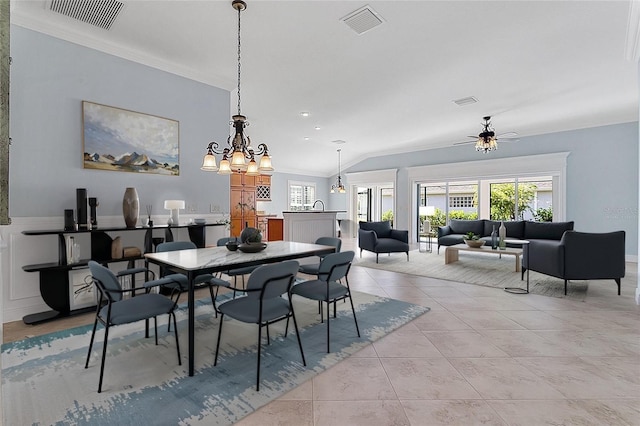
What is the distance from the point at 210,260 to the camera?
2.61 m

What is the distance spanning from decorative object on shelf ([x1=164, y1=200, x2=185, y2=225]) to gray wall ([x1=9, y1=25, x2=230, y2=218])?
231 mm

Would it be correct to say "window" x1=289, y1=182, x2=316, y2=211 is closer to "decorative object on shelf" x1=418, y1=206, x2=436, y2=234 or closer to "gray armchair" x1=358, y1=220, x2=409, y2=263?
"gray armchair" x1=358, y1=220, x2=409, y2=263

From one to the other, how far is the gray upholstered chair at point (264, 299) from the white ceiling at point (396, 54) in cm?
251

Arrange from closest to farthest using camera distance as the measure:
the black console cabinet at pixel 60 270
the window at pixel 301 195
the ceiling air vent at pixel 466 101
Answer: the black console cabinet at pixel 60 270 → the ceiling air vent at pixel 466 101 → the window at pixel 301 195

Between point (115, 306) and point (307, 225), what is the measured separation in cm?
362

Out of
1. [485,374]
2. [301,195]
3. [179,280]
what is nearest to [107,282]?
[179,280]

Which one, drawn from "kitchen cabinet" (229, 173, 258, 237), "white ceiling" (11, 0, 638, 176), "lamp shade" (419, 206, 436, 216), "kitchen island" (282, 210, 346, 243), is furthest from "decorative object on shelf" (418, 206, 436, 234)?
"kitchen cabinet" (229, 173, 258, 237)

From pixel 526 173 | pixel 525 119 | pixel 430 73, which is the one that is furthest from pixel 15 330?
pixel 526 173

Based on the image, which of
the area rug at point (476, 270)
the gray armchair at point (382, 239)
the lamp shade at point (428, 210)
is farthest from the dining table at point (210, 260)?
the lamp shade at point (428, 210)

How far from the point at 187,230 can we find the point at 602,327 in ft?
16.3

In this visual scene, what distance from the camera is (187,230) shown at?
4547 millimetres

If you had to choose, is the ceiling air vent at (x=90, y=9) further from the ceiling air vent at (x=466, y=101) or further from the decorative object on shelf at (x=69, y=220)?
the ceiling air vent at (x=466, y=101)

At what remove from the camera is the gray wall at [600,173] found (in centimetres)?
623

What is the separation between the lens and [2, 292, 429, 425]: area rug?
6.23 feet
